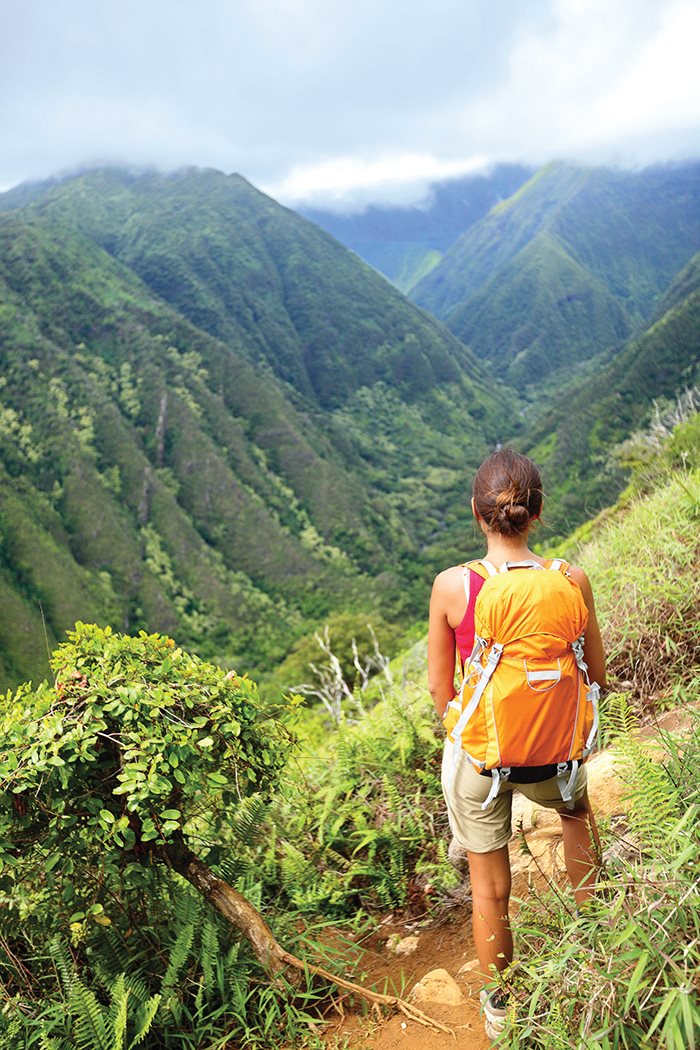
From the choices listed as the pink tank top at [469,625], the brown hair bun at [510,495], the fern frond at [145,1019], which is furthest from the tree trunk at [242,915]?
the brown hair bun at [510,495]

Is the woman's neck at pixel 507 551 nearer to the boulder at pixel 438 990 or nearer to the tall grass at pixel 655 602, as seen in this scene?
the boulder at pixel 438 990

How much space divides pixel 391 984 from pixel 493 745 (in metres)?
1.61

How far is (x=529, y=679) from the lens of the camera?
7.70ft

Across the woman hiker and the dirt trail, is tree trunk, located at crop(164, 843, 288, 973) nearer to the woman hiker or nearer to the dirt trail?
the dirt trail

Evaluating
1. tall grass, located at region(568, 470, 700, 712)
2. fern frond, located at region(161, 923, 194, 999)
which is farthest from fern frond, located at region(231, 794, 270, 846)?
tall grass, located at region(568, 470, 700, 712)

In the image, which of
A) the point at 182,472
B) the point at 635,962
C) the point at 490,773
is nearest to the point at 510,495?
the point at 490,773

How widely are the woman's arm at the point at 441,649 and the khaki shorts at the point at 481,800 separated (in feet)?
0.64

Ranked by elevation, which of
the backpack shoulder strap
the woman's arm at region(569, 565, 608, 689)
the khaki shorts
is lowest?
the khaki shorts

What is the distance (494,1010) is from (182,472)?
111m

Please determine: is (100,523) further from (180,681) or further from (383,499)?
(180,681)

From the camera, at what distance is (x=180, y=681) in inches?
125

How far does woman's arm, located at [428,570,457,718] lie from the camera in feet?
8.58

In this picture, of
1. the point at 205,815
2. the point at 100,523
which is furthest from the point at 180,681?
the point at 100,523

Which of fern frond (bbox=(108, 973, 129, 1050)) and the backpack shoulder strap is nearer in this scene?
the backpack shoulder strap
